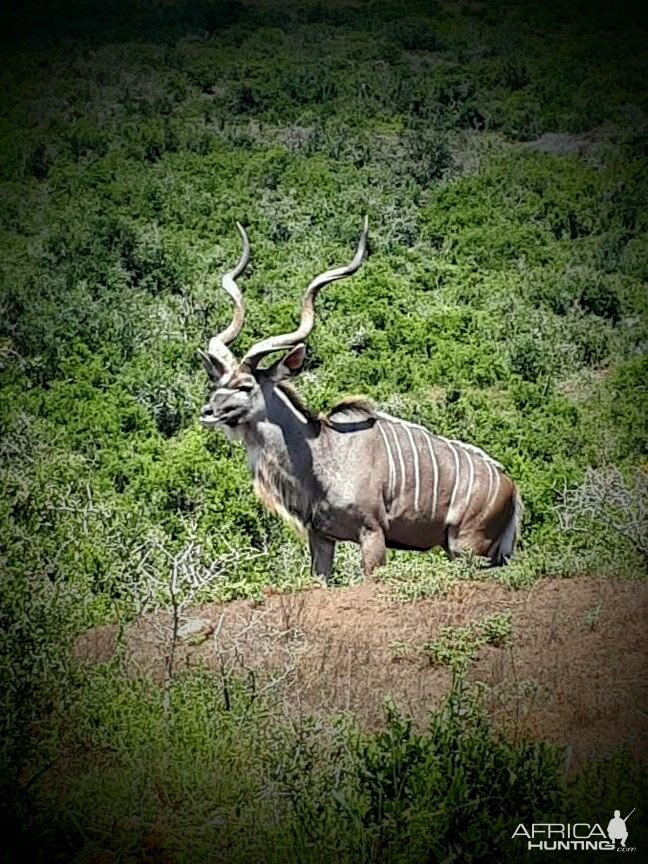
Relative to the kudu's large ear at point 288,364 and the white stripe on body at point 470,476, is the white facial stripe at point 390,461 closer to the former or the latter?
the white stripe on body at point 470,476

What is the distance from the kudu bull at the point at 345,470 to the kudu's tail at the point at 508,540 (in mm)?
40

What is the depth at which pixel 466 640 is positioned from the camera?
7090 mm

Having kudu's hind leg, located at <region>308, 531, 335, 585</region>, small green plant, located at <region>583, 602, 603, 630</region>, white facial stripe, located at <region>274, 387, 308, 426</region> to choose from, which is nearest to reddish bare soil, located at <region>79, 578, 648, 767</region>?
small green plant, located at <region>583, 602, 603, 630</region>

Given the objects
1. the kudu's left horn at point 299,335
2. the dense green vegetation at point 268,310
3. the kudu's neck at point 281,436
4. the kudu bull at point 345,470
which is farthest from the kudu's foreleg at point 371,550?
the kudu's left horn at point 299,335

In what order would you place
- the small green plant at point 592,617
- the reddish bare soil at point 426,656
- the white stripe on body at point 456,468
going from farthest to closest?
the white stripe on body at point 456,468
the small green plant at point 592,617
the reddish bare soil at point 426,656

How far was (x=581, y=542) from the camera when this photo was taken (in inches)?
345

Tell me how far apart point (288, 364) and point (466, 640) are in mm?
2362

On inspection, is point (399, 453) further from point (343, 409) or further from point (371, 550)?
point (371, 550)

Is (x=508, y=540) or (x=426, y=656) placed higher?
(x=426, y=656)

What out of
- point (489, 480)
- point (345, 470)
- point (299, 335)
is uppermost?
point (299, 335)

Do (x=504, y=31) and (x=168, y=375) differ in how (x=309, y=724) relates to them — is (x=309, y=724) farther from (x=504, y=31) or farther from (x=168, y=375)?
(x=504, y=31)

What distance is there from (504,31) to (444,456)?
11.6 meters

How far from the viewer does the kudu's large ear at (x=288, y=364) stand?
8594mm

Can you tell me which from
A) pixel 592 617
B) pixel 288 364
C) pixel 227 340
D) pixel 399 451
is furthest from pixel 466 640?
pixel 227 340
